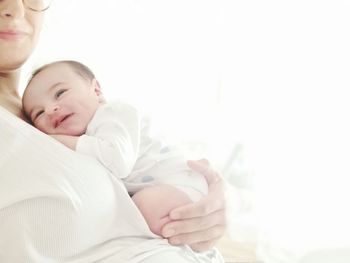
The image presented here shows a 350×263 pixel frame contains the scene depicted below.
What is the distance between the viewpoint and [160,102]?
2.48 m

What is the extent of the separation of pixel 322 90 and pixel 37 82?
1.26 m

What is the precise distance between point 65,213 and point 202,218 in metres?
0.31

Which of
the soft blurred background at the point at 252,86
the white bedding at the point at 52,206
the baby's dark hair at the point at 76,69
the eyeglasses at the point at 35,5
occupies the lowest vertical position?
the soft blurred background at the point at 252,86

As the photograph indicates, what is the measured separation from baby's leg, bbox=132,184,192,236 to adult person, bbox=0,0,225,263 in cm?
2

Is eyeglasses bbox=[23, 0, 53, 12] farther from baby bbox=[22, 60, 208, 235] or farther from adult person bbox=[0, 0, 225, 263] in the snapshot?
adult person bbox=[0, 0, 225, 263]

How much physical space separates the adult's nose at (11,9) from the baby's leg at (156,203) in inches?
17.9

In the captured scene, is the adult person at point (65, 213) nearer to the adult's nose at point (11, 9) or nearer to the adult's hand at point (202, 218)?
the adult's hand at point (202, 218)

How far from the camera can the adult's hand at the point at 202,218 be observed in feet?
3.10

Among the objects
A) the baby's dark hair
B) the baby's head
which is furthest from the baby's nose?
the baby's dark hair

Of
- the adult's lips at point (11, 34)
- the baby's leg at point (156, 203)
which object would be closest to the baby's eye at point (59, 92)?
the adult's lips at point (11, 34)

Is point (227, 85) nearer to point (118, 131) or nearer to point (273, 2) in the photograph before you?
point (273, 2)

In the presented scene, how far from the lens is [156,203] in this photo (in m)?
0.95

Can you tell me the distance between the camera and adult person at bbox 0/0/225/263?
78 cm

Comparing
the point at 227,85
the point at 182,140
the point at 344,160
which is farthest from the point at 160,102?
the point at 344,160
